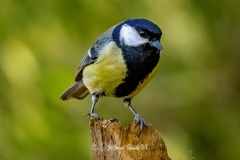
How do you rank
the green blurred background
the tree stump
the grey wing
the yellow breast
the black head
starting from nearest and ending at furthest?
the tree stump, the black head, the yellow breast, the grey wing, the green blurred background

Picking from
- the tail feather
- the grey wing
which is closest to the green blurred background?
the tail feather

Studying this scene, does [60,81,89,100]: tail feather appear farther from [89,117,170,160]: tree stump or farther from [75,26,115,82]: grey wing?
[89,117,170,160]: tree stump

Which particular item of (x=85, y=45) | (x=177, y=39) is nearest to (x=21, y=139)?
(x=85, y=45)

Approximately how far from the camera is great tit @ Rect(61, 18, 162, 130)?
377 cm

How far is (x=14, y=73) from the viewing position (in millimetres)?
4492

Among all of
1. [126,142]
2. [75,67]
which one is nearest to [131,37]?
[126,142]

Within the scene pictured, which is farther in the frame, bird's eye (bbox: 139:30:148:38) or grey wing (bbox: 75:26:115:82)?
grey wing (bbox: 75:26:115:82)

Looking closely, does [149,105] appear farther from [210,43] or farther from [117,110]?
[210,43]

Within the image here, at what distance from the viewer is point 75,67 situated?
190 inches

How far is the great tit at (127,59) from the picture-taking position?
377 cm

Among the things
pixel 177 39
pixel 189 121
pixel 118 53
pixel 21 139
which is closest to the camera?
pixel 118 53

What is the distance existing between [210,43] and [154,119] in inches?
26.2

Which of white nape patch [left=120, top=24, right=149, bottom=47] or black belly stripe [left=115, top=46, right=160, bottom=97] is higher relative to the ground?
white nape patch [left=120, top=24, right=149, bottom=47]

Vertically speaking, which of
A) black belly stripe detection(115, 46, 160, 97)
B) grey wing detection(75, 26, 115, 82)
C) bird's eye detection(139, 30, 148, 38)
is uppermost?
grey wing detection(75, 26, 115, 82)
